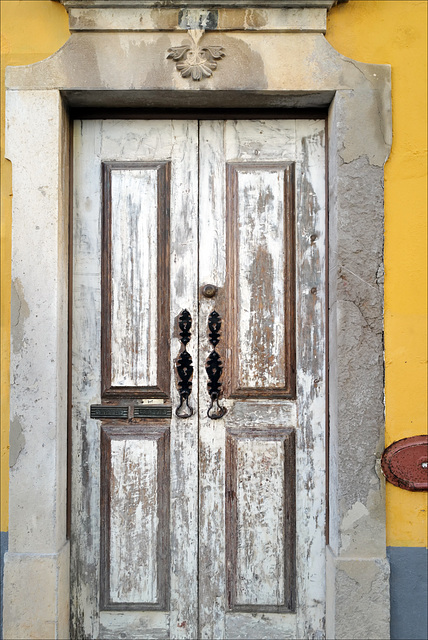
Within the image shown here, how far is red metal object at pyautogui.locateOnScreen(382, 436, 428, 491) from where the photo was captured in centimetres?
237

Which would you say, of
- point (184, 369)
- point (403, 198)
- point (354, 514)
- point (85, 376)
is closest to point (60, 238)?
point (85, 376)

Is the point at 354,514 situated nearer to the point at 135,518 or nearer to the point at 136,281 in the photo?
the point at 135,518

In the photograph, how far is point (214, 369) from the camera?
8.40ft

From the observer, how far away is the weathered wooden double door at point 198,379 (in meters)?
2.54

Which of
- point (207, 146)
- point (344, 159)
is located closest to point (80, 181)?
point (207, 146)

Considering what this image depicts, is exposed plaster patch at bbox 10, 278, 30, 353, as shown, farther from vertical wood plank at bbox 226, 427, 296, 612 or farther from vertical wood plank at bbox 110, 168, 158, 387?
vertical wood plank at bbox 226, 427, 296, 612

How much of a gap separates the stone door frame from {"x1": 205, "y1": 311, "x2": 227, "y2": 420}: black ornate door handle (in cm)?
54

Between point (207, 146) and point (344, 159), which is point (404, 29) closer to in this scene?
point (344, 159)

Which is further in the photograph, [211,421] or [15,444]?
[211,421]

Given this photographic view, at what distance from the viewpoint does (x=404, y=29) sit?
2414 millimetres

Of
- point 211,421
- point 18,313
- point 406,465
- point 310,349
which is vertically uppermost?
point 18,313

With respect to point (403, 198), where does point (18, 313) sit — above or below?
below

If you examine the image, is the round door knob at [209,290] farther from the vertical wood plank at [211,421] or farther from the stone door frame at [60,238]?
the stone door frame at [60,238]

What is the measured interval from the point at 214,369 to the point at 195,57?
4.64 ft
